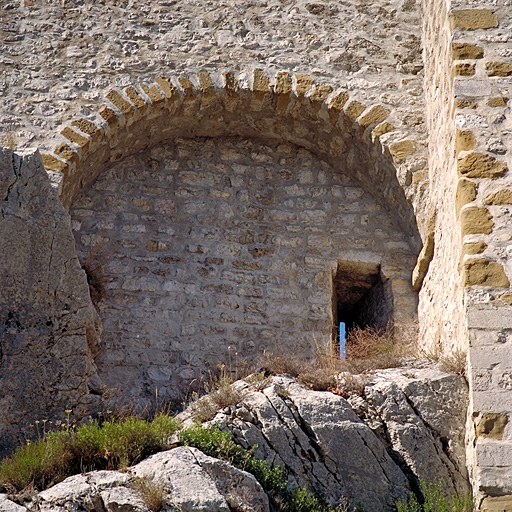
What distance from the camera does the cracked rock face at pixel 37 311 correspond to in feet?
19.1

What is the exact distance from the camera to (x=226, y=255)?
7.63 meters

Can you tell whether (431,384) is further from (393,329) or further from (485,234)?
(393,329)

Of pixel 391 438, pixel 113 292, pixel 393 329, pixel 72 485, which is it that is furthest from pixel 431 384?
pixel 113 292

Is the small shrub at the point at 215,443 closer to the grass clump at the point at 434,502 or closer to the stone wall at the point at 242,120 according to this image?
the grass clump at the point at 434,502

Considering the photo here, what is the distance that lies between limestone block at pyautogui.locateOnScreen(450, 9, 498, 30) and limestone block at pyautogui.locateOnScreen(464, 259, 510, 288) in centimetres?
193

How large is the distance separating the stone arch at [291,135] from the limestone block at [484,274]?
1.66m

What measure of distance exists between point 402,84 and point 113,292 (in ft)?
10.1

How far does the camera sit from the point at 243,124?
8.01m

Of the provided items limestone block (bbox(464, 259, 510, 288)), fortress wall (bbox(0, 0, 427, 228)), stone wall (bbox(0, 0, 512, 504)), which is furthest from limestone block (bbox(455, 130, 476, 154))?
fortress wall (bbox(0, 0, 427, 228))

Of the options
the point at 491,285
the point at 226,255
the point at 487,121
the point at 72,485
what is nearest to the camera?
the point at 72,485

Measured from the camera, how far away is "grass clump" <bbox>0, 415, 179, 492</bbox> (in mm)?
4906

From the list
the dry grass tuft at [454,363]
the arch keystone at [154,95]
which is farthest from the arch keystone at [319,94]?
the dry grass tuft at [454,363]

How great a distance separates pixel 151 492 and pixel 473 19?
4.18 m

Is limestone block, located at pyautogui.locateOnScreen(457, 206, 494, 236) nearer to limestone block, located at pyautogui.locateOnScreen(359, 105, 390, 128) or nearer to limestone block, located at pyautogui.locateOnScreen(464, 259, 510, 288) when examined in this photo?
limestone block, located at pyautogui.locateOnScreen(464, 259, 510, 288)
